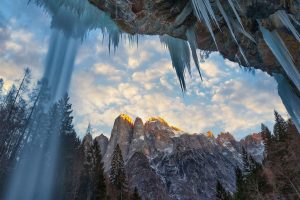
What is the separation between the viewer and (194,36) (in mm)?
9008

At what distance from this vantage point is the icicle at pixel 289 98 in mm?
8406

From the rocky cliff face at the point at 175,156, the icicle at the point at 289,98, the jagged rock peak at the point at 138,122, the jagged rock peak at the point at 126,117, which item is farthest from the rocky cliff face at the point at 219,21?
the jagged rock peak at the point at 138,122

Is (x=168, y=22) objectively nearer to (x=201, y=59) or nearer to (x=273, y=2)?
(x=201, y=59)

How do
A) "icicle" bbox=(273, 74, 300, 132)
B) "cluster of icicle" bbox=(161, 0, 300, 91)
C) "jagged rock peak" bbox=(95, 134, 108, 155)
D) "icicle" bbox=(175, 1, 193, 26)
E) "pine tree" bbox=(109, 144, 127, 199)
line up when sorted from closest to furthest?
"cluster of icicle" bbox=(161, 0, 300, 91) < "icicle" bbox=(175, 1, 193, 26) < "icicle" bbox=(273, 74, 300, 132) < "pine tree" bbox=(109, 144, 127, 199) < "jagged rock peak" bbox=(95, 134, 108, 155)

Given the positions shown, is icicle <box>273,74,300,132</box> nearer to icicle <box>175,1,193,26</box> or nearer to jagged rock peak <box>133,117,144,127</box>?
icicle <box>175,1,193,26</box>

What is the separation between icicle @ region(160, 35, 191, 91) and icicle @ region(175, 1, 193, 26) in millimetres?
1904

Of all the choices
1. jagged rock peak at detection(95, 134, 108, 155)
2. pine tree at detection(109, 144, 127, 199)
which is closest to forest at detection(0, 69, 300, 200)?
pine tree at detection(109, 144, 127, 199)

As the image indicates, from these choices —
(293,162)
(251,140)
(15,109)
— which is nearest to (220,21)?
(293,162)

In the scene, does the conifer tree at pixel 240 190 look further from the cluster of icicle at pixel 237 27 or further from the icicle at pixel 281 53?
the icicle at pixel 281 53

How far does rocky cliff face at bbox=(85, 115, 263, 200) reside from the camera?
86375mm

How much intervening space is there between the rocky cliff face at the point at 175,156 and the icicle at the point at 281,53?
72.4 metres

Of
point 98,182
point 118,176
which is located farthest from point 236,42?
point 118,176

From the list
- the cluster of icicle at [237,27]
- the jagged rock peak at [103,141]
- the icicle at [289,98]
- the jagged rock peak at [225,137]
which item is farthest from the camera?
the jagged rock peak at [225,137]

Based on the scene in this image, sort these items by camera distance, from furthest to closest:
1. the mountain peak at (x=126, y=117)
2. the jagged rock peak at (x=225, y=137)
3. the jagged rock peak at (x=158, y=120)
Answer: the jagged rock peak at (x=225, y=137), the jagged rock peak at (x=158, y=120), the mountain peak at (x=126, y=117)
